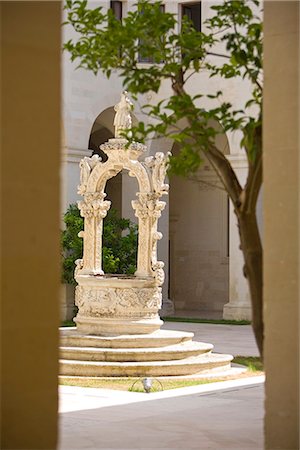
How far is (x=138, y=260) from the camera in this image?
1670cm

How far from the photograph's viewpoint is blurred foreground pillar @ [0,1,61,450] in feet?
16.1

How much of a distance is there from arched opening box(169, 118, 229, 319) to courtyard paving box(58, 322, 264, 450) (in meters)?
17.5

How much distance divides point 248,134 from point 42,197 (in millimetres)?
1888

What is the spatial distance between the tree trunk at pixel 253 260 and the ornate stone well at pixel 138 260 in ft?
30.2

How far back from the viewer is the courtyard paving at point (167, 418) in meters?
9.07

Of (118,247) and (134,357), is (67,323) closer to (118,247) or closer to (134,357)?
(118,247)

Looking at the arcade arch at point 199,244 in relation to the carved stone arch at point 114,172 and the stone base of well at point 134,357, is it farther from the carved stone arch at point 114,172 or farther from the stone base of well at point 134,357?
the stone base of well at point 134,357

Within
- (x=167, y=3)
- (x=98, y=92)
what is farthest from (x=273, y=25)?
(x=167, y=3)

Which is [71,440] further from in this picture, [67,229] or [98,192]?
[67,229]

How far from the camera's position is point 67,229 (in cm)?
2534

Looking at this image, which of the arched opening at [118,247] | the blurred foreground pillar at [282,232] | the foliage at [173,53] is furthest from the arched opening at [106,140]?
the blurred foreground pillar at [282,232]

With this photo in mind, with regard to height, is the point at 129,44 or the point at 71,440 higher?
the point at 129,44

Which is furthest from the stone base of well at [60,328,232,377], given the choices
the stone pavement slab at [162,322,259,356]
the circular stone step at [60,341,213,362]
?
the stone pavement slab at [162,322,259,356]

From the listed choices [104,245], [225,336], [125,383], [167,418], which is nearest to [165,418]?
[167,418]
